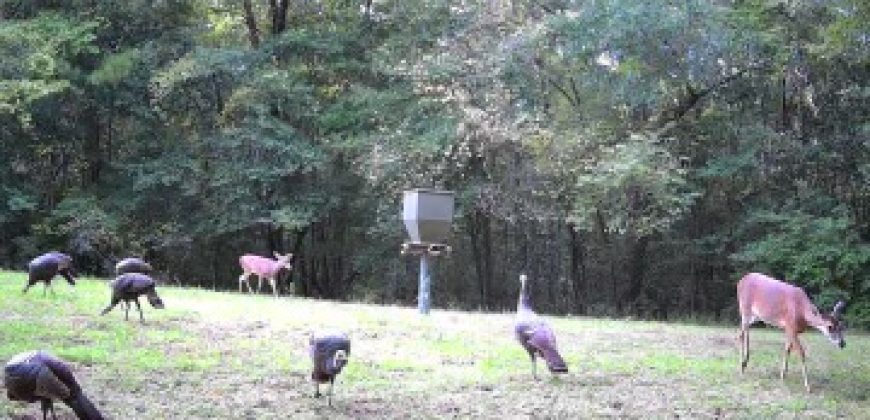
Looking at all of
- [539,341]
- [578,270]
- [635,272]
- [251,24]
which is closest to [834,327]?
[539,341]

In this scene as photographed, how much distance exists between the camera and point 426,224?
39.5 ft

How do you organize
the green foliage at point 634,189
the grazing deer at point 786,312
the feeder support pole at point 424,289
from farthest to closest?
the green foliage at point 634,189, the feeder support pole at point 424,289, the grazing deer at point 786,312

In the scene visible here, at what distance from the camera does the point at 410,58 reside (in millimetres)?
19469

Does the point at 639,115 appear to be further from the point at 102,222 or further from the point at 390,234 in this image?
the point at 102,222

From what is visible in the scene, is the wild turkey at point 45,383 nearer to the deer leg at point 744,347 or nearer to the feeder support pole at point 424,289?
the deer leg at point 744,347

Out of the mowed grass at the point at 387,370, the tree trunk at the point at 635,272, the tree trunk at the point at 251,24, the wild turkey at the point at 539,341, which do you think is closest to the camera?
the mowed grass at the point at 387,370

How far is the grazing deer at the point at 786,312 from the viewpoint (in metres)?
7.66

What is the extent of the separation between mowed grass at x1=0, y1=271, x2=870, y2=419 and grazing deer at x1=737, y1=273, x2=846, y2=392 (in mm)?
420

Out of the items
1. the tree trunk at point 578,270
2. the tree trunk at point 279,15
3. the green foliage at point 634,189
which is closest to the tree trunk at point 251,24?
the tree trunk at point 279,15

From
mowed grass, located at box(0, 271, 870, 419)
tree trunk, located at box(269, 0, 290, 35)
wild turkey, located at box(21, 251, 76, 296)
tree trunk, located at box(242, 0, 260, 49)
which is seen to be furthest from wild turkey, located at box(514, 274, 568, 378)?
tree trunk, located at box(269, 0, 290, 35)

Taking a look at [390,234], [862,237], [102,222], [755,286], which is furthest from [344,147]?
[755,286]

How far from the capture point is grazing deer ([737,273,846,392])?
7.66 metres

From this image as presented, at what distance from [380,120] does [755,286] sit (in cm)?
1208

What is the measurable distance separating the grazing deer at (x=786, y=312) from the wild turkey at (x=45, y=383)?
5.71m
